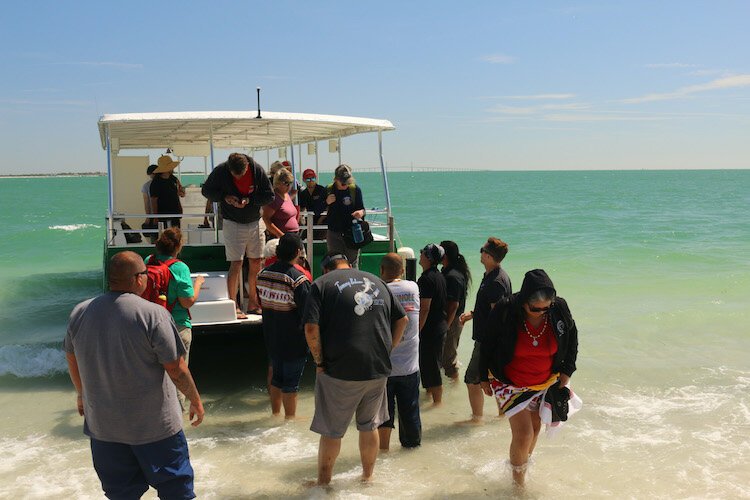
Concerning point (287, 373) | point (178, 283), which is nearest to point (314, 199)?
point (287, 373)

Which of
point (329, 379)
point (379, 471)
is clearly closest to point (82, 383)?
point (329, 379)

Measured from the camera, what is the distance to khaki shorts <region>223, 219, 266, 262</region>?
7434 mm

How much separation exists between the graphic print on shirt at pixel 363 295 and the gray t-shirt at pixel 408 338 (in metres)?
0.78

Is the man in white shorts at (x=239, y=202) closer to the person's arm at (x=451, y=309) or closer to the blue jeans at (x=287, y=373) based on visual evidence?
the blue jeans at (x=287, y=373)

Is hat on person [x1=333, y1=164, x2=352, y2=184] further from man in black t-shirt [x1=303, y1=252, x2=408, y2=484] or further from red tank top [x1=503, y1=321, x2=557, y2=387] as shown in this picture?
red tank top [x1=503, y1=321, x2=557, y2=387]

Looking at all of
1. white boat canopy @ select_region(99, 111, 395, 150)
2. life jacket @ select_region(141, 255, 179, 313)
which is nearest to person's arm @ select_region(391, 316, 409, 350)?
life jacket @ select_region(141, 255, 179, 313)

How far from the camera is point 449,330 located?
711 cm

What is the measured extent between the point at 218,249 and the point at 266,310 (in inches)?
83.4

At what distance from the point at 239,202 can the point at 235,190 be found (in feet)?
0.40

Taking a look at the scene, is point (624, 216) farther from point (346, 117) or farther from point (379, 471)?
point (379, 471)

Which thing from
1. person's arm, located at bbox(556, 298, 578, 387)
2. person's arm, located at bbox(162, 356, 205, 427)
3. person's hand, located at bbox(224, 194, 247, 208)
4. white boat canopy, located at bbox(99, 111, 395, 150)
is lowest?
person's arm, located at bbox(556, 298, 578, 387)

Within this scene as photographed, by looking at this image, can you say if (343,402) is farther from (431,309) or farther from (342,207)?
(342,207)

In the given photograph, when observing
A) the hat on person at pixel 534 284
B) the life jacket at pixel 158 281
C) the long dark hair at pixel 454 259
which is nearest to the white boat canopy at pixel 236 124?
the life jacket at pixel 158 281

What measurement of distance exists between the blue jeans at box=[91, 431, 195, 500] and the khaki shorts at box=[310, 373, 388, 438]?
1.07 metres
